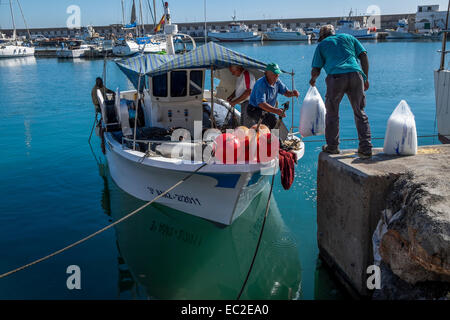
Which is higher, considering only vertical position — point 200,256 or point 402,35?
point 402,35

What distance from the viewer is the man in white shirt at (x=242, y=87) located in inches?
290

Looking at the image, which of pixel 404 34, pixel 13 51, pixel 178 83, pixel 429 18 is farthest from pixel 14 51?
pixel 429 18

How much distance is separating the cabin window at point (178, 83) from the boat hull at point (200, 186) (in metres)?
1.67

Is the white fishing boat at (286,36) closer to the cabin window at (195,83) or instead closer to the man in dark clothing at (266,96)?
the cabin window at (195,83)

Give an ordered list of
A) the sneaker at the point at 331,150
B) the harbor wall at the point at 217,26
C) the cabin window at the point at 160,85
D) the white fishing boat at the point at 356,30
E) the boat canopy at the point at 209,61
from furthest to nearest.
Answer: the harbor wall at the point at 217,26 < the white fishing boat at the point at 356,30 < the cabin window at the point at 160,85 < the boat canopy at the point at 209,61 < the sneaker at the point at 331,150

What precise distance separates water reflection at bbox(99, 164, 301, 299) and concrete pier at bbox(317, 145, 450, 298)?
1.04m

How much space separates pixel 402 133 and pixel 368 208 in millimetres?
1328

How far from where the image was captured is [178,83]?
8375mm

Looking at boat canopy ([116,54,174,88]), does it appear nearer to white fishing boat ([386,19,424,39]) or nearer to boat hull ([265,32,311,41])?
white fishing boat ([386,19,424,39])

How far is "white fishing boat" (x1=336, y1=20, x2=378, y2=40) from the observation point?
86.4m

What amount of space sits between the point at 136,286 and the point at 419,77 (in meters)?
27.1

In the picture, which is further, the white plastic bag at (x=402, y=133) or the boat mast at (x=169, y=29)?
the boat mast at (x=169, y=29)

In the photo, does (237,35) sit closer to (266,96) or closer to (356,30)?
(356,30)

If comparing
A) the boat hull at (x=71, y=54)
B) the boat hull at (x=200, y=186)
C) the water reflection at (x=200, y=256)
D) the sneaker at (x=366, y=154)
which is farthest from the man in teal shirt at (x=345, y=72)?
the boat hull at (x=71, y=54)
